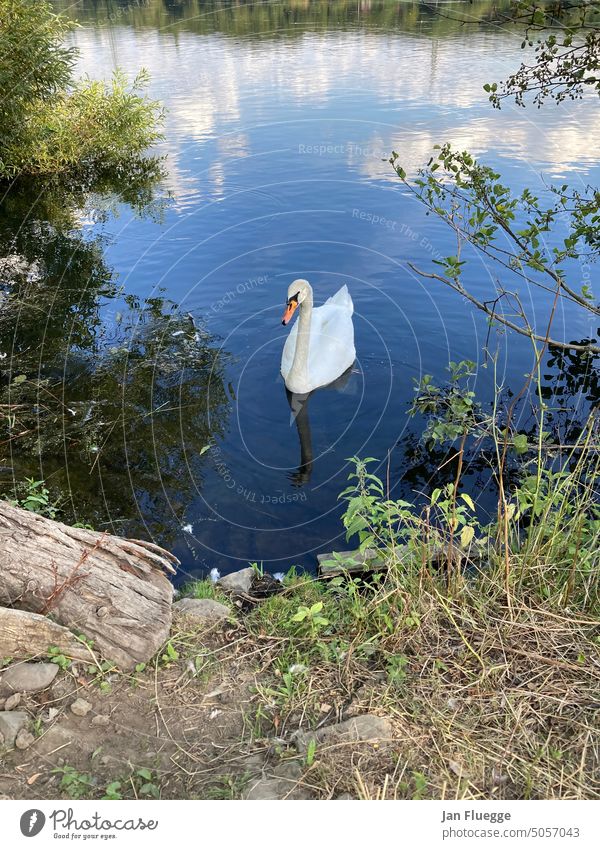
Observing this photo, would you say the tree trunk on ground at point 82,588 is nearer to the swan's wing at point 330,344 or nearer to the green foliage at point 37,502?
the green foliage at point 37,502

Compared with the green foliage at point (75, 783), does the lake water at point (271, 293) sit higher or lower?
higher

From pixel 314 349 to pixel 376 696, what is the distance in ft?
20.3

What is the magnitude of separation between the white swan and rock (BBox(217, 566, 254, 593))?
3725mm

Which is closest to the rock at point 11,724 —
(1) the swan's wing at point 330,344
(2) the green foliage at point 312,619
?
(2) the green foliage at point 312,619

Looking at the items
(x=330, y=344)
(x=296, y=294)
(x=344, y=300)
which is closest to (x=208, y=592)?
(x=296, y=294)

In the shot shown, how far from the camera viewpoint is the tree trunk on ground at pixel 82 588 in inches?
147

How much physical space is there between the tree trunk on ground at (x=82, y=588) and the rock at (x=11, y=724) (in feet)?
1.32

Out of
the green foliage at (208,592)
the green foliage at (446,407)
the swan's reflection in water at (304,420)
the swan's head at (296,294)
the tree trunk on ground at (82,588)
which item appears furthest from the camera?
the swan's head at (296,294)

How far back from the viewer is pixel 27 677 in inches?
137

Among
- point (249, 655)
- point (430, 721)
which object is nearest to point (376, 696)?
point (430, 721)

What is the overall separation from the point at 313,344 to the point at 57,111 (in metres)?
12.1

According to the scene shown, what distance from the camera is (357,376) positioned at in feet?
30.8

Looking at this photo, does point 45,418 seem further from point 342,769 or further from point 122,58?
point 122,58

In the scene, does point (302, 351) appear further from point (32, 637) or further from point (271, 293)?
point (32, 637)
